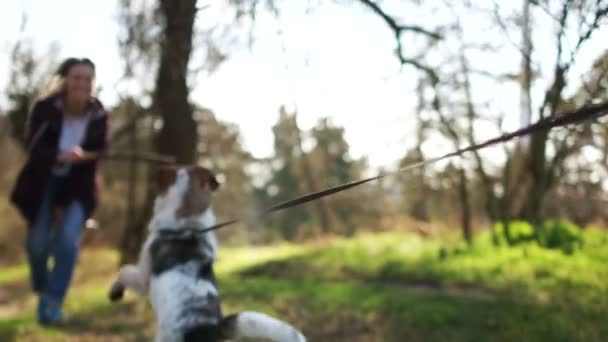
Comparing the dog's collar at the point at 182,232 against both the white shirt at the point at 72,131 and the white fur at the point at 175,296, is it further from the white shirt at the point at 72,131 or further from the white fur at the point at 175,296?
the white shirt at the point at 72,131

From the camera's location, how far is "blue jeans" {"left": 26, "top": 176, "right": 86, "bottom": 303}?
552 cm

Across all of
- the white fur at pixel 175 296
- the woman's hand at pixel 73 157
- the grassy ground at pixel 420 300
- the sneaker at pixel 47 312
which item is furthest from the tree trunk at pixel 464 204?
the white fur at pixel 175 296

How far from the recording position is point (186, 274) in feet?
11.6

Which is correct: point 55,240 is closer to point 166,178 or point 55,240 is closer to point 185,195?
point 166,178

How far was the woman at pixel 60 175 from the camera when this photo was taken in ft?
18.0

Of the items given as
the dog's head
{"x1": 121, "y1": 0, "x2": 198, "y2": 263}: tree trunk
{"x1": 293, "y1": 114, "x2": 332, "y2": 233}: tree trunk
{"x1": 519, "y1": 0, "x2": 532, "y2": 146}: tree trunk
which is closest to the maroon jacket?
{"x1": 121, "y1": 0, "x2": 198, "y2": 263}: tree trunk

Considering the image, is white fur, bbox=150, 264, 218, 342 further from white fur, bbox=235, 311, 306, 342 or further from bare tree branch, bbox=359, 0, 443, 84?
bare tree branch, bbox=359, 0, 443, 84

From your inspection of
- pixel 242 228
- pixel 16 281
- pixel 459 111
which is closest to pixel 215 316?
pixel 459 111

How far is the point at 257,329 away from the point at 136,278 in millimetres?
1134

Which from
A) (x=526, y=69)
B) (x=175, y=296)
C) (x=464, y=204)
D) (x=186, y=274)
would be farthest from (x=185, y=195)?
(x=464, y=204)

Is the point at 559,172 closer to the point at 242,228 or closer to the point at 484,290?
the point at 484,290

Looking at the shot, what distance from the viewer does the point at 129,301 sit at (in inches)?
269

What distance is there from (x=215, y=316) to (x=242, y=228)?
62.7 ft

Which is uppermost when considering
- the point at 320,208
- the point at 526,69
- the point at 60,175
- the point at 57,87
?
the point at 57,87
